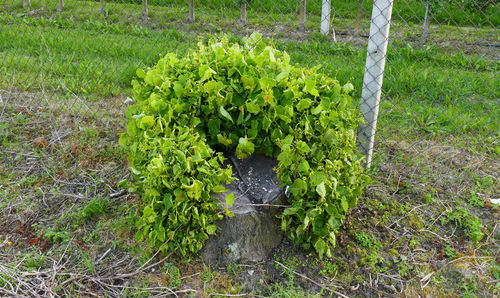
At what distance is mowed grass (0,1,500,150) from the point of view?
4113mm

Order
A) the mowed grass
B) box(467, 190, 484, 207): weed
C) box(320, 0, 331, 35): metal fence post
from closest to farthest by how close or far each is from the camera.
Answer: box(467, 190, 484, 207): weed, the mowed grass, box(320, 0, 331, 35): metal fence post

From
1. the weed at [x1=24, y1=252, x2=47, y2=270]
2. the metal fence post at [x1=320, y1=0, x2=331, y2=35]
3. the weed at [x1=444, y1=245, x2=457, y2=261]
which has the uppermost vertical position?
the metal fence post at [x1=320, y1=0, x2=331, y2=35]

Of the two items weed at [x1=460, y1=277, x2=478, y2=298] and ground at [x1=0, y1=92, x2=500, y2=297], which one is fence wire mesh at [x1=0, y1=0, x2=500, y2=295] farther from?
weed at [x1=460, y1=277, x2=478, y2=298]

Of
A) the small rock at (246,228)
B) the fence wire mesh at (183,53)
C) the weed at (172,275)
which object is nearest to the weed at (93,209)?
the fence wire mesh at (183,53)

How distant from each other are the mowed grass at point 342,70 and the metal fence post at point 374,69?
62 cm

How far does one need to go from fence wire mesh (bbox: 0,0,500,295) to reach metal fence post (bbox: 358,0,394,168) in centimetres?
37

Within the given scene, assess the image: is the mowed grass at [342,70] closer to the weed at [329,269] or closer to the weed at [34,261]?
the weed at [329,269]

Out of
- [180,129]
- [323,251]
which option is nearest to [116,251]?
[180,129]

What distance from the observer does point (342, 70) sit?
4.83m

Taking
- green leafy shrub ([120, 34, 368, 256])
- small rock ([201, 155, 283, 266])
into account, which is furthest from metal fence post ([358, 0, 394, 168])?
small rock ([201, 155, 283, 266])

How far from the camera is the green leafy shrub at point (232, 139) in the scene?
7.37ft

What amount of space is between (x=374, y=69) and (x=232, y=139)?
1073 millimetres

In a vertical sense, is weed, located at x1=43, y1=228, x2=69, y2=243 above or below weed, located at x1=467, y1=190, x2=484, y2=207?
Result: below

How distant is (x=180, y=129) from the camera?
2.38m
